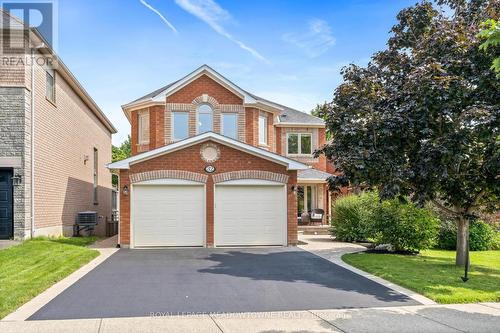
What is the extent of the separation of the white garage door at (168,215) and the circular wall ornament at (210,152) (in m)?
1.10

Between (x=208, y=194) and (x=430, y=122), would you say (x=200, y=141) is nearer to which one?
(x=208, y=194)

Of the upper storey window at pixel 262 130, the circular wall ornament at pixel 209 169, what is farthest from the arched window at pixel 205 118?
the circular wall ornament at pixel 209 169

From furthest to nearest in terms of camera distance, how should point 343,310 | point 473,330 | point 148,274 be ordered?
1. point 148,274
2. point 343,310
3. point 473,330

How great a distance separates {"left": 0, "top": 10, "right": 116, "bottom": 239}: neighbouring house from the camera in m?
15.3

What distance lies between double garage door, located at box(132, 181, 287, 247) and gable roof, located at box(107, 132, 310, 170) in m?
0.96

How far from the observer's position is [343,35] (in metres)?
16.0

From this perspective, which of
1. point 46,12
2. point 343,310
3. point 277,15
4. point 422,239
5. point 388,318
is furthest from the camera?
point 46,12

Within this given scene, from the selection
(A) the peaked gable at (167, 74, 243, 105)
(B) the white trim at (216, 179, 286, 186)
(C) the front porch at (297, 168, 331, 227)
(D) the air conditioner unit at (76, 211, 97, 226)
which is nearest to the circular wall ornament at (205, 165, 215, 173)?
(B) the white trim at (216, 179, 286, 186)

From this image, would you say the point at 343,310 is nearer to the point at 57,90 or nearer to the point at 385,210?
the point at 385,210

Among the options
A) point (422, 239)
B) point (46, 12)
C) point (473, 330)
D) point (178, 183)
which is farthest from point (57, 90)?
point (473, 330)

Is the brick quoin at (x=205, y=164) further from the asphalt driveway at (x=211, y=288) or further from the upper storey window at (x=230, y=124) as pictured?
the upper storey window at (x=230, y=124)

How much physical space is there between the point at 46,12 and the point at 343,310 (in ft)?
50.4

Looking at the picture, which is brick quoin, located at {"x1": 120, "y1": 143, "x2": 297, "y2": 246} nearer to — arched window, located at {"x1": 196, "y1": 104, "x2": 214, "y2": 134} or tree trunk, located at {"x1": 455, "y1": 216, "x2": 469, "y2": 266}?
arched window, located at {"x1": 196, "y1": 104, "x2": 214, "y2": 134}

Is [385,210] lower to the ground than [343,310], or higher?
higher
